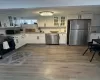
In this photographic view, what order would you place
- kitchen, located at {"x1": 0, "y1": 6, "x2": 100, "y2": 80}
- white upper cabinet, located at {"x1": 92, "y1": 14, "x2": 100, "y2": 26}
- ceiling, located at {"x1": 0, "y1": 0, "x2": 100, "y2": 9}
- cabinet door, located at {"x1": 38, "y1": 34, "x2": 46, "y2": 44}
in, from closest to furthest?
ceiling, located at {"x1": 0, "y1": 0, "x2": 100, "y2": 9} < kitchen, located at {"x1": 0, "y1": 6, "x2": 100, "y2": 80} < white upper cabinet, located at {"x1": 92, "y1": 14, "x2": 100, "y2": 26} < cabinet door, located at {"x1": 38, "y1": 34, "x2": 46, "y2": 44}

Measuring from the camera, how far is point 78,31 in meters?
Answer: 6.62

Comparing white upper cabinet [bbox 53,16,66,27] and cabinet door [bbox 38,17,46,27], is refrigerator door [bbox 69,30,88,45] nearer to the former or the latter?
white upper cabinet [bbox 53,16,66,27]

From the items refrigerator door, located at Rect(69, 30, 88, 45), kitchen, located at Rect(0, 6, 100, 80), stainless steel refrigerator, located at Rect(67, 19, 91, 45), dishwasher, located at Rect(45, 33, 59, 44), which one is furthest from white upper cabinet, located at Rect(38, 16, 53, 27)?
refrigerator door, located at Rect(69, 30, 88, 45)

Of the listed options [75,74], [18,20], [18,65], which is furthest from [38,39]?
[75,74]

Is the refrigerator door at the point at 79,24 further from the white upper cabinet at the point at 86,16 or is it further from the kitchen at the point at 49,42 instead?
the white upper cabinet at the point at 86,16

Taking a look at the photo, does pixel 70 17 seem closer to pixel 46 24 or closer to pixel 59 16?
pixel 59 16

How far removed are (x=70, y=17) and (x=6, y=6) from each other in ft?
16.4

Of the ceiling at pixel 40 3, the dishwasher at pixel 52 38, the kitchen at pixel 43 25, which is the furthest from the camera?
the dishwasher at pixel 52 38

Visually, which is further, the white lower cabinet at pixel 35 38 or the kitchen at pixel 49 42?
the white lower cabinet at pixel 35 38

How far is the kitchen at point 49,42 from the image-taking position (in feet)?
9.86

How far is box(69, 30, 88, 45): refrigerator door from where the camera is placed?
21.7ft

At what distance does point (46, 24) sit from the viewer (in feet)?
24.5

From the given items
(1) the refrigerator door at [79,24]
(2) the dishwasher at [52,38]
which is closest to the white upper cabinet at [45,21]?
(2) the dishwasher at [52,38]

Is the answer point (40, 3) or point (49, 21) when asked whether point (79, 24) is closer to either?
point (49, 21)
